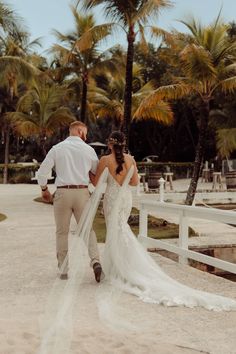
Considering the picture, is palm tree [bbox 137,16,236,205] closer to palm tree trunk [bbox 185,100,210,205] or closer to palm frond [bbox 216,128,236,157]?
palm tree trunk [bbox 185,100,210,205]

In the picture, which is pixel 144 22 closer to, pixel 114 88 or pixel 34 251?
pixel 34 251

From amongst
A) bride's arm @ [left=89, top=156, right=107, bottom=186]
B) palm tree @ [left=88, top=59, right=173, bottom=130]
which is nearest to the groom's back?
bride's arm @ [left=89, top=156, right=107, bottom=186]

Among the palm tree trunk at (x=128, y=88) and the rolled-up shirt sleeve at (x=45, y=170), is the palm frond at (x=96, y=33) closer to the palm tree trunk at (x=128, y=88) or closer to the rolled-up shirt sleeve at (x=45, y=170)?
the palm tree trunk at (x=128, y=88)

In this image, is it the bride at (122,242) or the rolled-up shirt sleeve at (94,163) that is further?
the rolled-up shirt sleeve at (94,163)

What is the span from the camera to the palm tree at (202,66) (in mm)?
16109

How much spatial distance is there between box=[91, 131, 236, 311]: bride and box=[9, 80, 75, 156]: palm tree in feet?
78.6

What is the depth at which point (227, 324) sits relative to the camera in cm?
505

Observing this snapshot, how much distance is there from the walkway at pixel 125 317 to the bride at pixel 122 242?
291 millimetres

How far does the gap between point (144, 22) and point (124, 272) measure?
11.4 meters

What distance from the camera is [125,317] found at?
5.20m

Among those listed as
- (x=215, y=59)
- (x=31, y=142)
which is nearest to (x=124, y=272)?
(x=215, y=59)

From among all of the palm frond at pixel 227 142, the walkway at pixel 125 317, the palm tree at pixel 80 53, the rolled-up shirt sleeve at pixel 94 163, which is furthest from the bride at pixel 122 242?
the palm frond at pixel 227 142

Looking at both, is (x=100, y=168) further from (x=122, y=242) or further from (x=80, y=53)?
(x=80, y=53)

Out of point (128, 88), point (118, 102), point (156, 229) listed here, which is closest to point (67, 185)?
point (156, 229)
